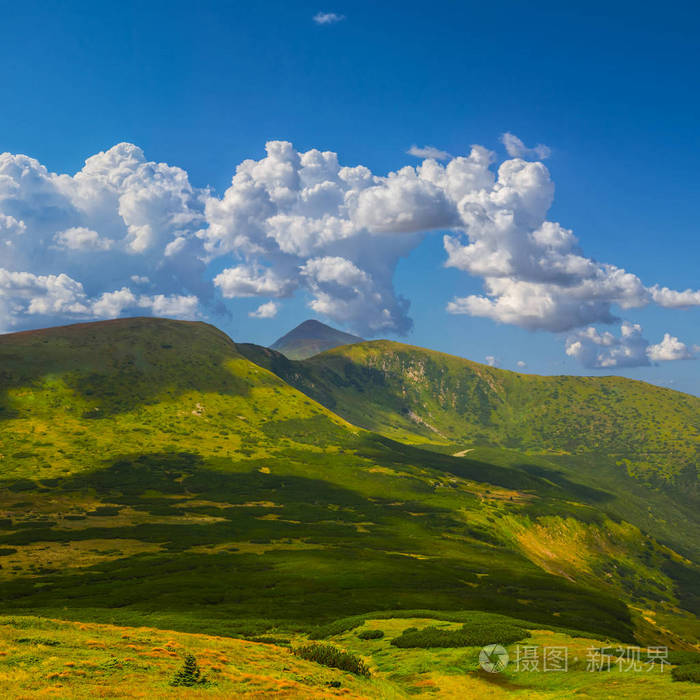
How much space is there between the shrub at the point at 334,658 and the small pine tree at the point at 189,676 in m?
11.1

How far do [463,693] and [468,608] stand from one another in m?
53.3

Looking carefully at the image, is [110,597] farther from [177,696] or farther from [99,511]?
[99,511]

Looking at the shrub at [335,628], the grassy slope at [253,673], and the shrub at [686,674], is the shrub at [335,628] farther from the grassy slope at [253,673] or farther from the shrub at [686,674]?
the shrub at [686,674]

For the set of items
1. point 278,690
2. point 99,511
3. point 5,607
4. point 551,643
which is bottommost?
point 99,511

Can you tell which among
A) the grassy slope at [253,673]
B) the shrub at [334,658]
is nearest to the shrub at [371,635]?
the grassy slope at [253,673]

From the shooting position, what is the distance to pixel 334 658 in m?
35.1

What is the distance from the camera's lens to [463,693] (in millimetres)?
29688

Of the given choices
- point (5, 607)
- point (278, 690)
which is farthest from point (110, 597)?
point (278, 690)

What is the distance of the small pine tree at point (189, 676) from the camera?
25.3m

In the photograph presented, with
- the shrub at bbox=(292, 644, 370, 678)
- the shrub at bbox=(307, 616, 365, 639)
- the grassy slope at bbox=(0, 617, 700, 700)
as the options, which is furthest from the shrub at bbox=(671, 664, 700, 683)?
the shrub at bbox=(307, 616, 365, 639)

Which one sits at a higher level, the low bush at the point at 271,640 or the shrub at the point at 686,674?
the shrub at the point at 686,674

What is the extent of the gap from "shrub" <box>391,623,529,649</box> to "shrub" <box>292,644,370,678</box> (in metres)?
7.23

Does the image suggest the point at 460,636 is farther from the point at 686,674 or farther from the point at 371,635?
the point at 686,674

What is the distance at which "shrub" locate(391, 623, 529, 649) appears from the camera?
131 ft
